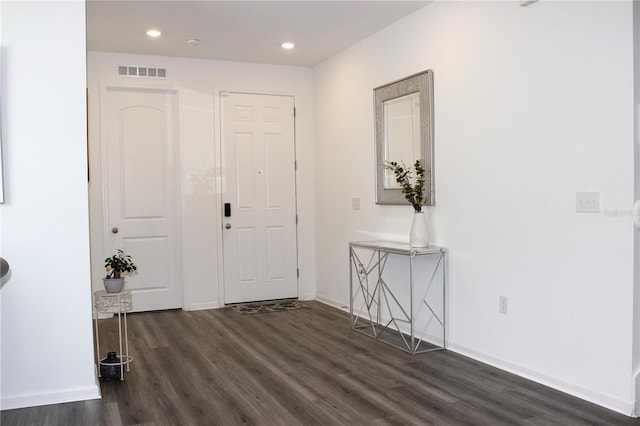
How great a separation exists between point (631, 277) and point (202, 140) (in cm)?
427

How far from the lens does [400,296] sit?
4.72 metres

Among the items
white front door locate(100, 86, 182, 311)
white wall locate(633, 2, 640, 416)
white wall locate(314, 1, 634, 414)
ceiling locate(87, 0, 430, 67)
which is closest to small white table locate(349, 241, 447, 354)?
white wall locate(314, 1, 634, 414)

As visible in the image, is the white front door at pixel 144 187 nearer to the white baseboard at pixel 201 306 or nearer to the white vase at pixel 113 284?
the white baseboard at pixel 201 306

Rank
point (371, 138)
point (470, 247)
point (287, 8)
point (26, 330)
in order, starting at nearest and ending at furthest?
point (26, 330) → point (470, 247) → point (287, 8) → point (371, 138)

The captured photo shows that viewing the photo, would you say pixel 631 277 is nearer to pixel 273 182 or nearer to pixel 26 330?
pixel 26 330

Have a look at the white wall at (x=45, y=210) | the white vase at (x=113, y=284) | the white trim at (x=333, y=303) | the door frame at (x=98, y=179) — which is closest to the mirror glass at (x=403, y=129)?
the white trim at (x=333, y=303)

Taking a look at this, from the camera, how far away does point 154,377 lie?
3611mm

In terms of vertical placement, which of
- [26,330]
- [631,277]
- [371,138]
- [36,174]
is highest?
[371,138]

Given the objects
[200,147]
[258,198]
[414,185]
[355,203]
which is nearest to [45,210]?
[414,185]

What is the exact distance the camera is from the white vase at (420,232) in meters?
4.14

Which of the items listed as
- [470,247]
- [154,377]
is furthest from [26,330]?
[470,247]

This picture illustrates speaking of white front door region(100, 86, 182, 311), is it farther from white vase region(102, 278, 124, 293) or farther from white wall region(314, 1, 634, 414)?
white wall region(314, 1, 634, 414)

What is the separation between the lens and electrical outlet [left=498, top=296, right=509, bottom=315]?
360 centimetres

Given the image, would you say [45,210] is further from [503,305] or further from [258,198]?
[258,198]
